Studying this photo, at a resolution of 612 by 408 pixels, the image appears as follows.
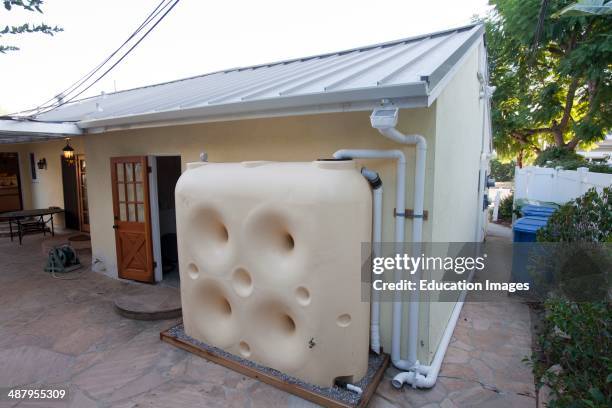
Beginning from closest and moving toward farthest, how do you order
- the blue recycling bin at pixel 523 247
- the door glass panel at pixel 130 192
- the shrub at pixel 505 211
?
the blue recycling bin at pixel 523 247, the door glass panel at pixel 130 192, the shrub at pixel 505 211

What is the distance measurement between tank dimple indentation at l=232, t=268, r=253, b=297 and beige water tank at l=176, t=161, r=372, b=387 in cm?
1

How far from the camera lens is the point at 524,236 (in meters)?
6.03

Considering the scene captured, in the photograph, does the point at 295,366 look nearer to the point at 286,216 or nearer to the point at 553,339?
→ the point at 286,216

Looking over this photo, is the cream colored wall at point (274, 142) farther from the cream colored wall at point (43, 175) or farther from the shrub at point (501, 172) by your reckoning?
the shrub at point (501, 172)

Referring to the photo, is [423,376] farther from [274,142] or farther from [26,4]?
[26,4]

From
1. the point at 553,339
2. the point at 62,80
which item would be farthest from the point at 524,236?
the point at 62,80

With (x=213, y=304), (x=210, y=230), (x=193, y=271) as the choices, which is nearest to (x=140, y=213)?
(x=193, y=271)

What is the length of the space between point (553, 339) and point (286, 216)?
255 cm

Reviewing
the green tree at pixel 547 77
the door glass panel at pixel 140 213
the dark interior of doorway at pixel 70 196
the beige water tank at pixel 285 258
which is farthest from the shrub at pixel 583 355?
the dark interior of doorway at pixel 70 196

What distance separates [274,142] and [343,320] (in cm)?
236

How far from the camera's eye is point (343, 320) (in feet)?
11.2

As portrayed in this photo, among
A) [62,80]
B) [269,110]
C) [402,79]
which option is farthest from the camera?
[62,80]

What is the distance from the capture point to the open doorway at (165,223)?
643cm

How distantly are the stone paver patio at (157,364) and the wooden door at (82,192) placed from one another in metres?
5.26
